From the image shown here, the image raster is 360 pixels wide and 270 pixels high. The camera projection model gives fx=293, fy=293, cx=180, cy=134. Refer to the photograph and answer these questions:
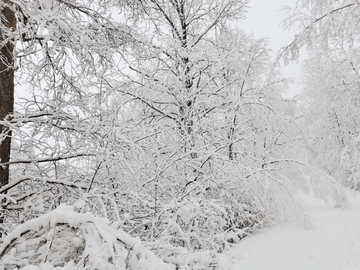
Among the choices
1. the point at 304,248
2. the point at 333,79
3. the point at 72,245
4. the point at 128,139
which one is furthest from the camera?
the point at 333,79

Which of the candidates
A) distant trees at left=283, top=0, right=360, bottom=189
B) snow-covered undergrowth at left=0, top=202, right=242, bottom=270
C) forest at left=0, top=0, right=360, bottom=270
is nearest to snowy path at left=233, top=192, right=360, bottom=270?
forest at left=0, top=0, right=360, bottom=270

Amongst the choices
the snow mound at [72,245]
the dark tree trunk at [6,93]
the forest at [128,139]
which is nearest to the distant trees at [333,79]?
the forest at [128,139]

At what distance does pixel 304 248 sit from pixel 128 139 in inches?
205

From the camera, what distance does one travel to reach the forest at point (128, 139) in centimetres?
175

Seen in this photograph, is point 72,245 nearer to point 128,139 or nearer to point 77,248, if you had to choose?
point 77,248

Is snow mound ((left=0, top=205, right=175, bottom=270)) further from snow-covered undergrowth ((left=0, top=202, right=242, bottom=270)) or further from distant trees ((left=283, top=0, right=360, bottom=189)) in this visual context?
distant trees ((left=283, top=0, right=360, bottom=189))

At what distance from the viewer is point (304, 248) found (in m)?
6.34

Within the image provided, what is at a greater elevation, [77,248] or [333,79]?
[333,79]

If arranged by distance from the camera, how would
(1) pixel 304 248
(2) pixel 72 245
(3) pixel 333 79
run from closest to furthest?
(2) pixel 72 245, (1) pixel 304 248, (3) pixel 333 79

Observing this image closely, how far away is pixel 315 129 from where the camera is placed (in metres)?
14.4

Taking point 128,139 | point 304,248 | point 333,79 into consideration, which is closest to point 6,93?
point 128,139

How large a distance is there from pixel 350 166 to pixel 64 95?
10.3 meters

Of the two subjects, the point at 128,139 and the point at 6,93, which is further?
the point at 6,93

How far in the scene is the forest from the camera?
175cm
